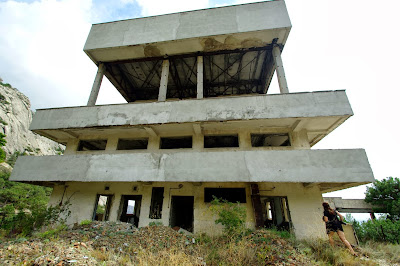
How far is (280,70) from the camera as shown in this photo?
10344 millimetres

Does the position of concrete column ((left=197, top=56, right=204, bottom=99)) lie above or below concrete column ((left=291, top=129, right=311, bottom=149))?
above

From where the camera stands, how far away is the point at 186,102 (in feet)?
30.4

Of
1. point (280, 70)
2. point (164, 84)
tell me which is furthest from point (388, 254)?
point (164, 84)

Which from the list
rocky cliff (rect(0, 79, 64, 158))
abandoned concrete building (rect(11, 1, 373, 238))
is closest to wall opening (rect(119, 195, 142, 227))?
abandoned concrete building (rect(11, 1, 373, 238))

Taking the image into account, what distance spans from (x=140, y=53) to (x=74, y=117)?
5.62 m

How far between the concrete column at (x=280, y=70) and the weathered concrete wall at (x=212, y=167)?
153 inches

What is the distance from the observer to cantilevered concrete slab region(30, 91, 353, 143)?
8.41 meters

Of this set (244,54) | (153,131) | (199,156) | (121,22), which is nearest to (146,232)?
(199,156)

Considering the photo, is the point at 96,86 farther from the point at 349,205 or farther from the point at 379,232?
the point at 349,205

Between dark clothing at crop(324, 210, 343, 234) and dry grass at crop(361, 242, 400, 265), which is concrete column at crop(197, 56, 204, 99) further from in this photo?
dry grass at crop(361, 242, 400, 265)

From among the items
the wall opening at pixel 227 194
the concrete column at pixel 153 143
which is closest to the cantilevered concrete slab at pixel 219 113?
the concrete column at pixel 153 143

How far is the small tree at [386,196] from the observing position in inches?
508

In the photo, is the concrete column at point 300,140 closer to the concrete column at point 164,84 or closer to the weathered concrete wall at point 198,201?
the weathered concrete wall at point 198,201

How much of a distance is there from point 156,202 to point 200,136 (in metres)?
4.28
